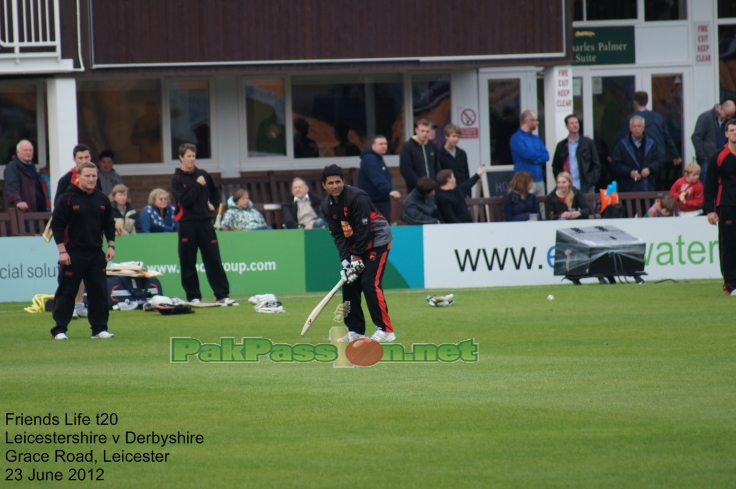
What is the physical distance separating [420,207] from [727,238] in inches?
219

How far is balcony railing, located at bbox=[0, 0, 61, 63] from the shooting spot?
64.6 feet

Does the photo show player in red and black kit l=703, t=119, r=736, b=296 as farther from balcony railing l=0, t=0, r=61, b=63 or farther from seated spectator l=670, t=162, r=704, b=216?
balcony railing l=0, t=0, r=61, b=63

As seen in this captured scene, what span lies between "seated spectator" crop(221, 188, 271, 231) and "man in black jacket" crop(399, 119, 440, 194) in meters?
2.59

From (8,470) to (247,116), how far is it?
56.6 ft

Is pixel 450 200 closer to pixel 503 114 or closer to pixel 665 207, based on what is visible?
pixel 665 207

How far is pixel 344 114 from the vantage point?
934 inches

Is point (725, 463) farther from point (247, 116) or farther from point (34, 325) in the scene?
point (247, 116)

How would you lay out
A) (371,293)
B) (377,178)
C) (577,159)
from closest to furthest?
1. (371,293)
2. (377,178)
3. (577,159)

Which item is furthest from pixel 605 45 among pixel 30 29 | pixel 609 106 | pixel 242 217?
pixel 30 29

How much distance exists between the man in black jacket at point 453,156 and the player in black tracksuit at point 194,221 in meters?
5.46

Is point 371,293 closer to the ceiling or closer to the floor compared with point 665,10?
closer to the floor

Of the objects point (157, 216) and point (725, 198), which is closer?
point (725, 198)

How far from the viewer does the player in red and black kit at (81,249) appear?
42.1 ft

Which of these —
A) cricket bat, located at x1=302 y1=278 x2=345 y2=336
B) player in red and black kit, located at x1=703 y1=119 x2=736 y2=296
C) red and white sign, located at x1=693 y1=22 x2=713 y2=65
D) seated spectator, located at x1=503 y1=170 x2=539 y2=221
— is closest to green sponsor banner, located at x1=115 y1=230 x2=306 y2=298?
seated spectator, located at x1=503 y1=170 x2=539 y2=221
